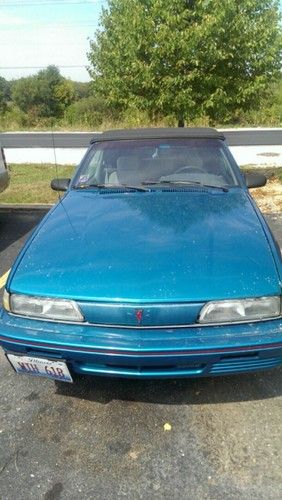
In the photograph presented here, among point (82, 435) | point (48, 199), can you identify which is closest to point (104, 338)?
point (82, 435)

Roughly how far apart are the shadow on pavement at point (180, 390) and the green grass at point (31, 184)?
5304 millimetres

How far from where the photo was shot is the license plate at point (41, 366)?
2211 millimetres

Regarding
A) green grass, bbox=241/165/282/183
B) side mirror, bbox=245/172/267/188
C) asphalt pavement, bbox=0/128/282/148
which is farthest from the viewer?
asphalt pavement, bbox=0/128/282/148

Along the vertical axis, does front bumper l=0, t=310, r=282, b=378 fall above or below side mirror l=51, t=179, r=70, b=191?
below

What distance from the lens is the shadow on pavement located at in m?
2.58

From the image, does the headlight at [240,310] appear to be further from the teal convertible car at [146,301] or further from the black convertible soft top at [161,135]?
the black convertible soft top at [161,135]

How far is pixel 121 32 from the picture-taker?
279 inches

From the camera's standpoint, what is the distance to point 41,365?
2240 mm

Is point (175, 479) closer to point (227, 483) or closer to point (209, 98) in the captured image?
point (227, 483)

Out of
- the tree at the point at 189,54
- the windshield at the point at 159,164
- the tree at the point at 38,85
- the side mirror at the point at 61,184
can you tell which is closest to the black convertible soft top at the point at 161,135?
the windshield at the point at 159,164

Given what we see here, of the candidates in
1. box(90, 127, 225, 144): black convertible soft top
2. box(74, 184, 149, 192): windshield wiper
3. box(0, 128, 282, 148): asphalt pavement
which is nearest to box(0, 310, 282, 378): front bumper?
box(74, 184, 149, 192): windshield wiper

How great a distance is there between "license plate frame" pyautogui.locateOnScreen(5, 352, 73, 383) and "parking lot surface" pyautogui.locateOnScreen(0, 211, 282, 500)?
338 mm

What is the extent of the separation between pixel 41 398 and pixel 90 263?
96cm

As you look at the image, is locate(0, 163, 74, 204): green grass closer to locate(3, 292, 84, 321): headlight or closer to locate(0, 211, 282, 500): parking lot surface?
locate(0, 211, 282, 500): parking lot surface
